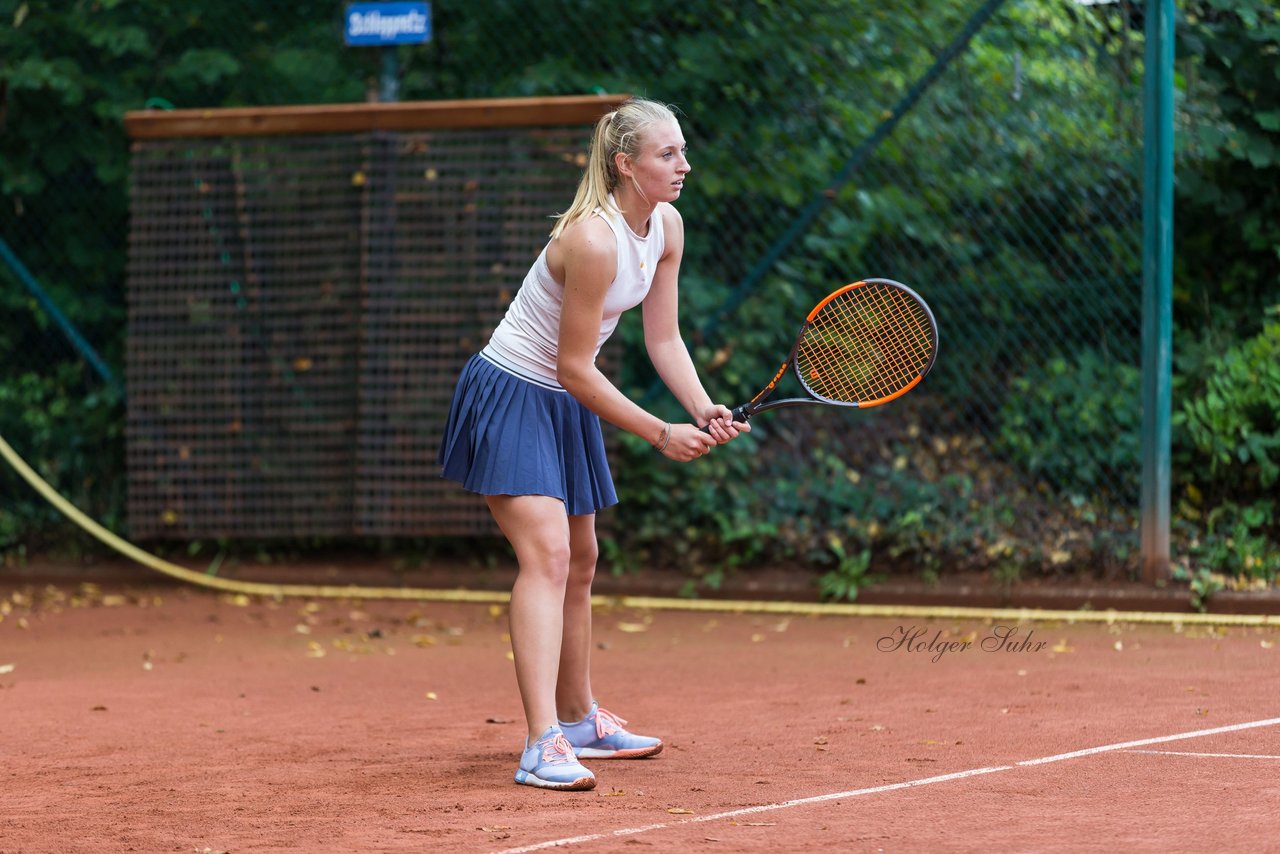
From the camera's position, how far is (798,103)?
8.55m

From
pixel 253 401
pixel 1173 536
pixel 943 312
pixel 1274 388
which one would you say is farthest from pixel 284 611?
pixel 1274 388

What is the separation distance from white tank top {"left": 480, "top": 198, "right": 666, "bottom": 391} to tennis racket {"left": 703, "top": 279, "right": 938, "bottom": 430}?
22.0 inches

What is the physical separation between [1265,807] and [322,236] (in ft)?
19.6

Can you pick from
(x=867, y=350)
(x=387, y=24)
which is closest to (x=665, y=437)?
(x=867, y=350)

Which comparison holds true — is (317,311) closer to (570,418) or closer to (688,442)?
(570,418)

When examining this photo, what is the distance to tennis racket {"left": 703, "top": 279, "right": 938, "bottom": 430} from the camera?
486cm

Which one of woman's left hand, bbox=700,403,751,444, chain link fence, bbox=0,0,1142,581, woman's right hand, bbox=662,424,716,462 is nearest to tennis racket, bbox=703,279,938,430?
woman's left hand, bbox=700,403,751,444

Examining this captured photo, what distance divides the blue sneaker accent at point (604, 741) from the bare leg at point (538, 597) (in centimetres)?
32

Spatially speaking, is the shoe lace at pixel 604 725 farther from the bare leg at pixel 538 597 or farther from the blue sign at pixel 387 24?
the blue sign at pixel 387 24

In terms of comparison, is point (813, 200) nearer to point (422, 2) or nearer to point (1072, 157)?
point (1072, 157)

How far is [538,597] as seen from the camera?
14.3ft

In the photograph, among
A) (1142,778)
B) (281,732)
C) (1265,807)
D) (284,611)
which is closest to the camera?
(1265,807)

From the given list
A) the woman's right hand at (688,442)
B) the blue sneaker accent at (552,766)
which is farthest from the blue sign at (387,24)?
the blue sneaker accent at (552,766)

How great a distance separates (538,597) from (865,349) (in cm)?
141
